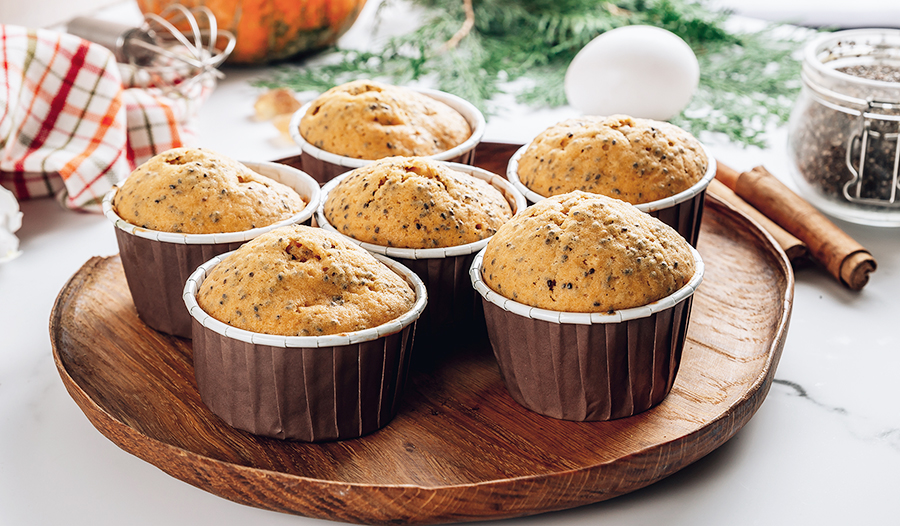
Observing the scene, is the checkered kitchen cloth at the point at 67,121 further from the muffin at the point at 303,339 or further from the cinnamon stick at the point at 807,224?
the cinnamon stick at the point at 807,224

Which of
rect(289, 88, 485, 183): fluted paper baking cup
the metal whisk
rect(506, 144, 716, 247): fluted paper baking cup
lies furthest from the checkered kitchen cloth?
rect(506, 144, 716, 247): fluted paper baking cup

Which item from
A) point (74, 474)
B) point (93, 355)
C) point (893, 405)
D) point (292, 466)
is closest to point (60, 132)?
point (93, 355)

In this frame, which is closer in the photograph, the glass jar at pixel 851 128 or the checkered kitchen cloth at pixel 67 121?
the glass jar at pixel 851 128

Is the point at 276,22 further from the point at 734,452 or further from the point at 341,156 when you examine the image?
the point at 734,452

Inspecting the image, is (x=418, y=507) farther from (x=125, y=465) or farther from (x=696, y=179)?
(x=696, y=179)

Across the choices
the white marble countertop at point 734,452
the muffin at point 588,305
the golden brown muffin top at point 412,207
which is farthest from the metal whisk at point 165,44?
the muffin at point 588,305

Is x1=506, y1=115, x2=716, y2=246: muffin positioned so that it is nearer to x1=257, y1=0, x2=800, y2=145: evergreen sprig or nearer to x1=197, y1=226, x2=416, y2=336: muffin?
x1=197, y1=226, x2=416, y2=336: muffin
